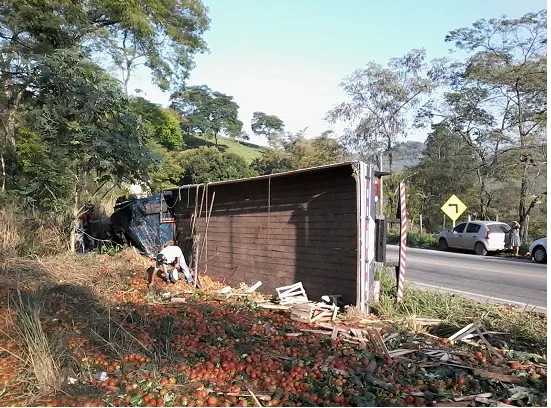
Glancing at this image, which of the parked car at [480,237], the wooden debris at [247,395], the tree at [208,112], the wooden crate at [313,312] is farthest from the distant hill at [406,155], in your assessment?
the tree at [208,112]

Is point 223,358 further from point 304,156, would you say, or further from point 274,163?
point 274,163

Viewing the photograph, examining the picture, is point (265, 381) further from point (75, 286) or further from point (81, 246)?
point (81, 246)

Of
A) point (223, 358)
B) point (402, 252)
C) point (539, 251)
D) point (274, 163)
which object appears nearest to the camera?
point (223, 358)

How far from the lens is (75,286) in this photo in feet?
28.6

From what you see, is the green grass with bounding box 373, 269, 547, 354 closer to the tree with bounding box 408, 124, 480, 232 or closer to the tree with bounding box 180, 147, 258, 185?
the tree with bounding box 408, 124, 480, 232

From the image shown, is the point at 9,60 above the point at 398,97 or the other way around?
the other way around

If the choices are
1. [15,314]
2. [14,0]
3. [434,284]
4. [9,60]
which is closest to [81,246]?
[9,60]

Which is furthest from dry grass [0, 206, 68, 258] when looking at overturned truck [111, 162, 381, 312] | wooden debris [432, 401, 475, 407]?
wooden debris [432, 401, 475, 407]

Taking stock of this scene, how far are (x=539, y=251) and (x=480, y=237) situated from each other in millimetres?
4115

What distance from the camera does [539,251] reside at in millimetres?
18219

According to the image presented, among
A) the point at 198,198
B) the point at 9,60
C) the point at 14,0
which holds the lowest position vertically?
the point at 198,198

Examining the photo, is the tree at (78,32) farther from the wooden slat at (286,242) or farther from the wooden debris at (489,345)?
the wooden debris at (489,345)

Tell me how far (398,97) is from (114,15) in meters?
21.5

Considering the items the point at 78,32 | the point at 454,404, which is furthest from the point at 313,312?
the point at 78,32
